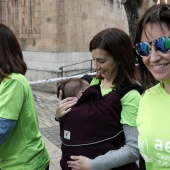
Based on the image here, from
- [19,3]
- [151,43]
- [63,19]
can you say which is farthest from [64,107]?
[19,3]

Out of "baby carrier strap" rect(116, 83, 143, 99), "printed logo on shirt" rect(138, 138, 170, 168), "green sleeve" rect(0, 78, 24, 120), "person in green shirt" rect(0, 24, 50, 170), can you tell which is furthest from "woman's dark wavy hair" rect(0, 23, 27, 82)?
"printed logo on shirt" rect(138, 138, 170, 168)

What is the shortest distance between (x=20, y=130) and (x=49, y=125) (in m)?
5.01

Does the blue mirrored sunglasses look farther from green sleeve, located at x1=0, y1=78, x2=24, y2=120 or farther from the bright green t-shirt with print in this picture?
green sleeve, located at x1=0, y1=78, x2=24, y2=120

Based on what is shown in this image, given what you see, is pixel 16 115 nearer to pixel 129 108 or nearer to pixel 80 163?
pixel 80 163

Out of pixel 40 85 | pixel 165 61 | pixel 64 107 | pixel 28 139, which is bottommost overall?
pixel 40 85

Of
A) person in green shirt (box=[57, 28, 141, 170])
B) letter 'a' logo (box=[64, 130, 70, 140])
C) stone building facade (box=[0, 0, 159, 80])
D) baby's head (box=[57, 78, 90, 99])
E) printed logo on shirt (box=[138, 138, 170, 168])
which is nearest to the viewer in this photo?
printed logo on shirt (box=[138, 138, 170, 168])

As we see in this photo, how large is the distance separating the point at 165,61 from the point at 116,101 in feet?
1.73

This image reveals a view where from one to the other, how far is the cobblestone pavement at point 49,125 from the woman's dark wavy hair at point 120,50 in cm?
288

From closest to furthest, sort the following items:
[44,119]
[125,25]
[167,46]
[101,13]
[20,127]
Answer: [167,46] → [20,127] → [44,119] → [101,13] → [125,25]

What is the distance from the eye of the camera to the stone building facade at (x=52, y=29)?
482 inches

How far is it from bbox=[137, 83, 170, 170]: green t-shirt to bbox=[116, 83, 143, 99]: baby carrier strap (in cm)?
30

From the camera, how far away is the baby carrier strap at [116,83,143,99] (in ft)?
6.41

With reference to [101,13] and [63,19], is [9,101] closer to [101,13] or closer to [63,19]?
[63,19]

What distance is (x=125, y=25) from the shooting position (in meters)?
16.8
